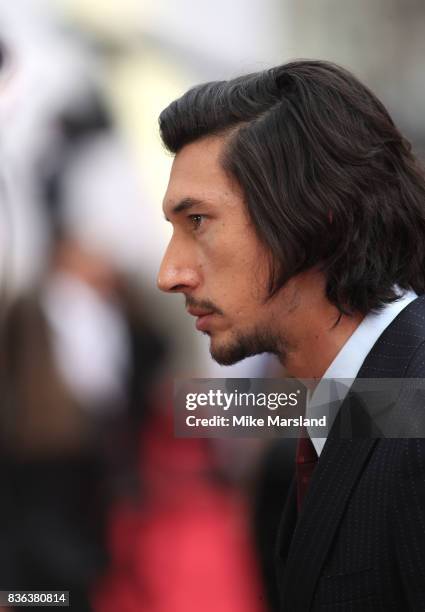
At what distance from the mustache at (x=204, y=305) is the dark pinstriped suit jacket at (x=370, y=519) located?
12.0 inches

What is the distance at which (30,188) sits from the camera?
8.84 feet

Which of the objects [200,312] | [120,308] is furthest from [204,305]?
[120,308]

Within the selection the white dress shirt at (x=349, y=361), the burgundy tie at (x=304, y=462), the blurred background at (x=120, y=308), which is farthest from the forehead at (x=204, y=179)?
the blurred background at (x=120, y=308)

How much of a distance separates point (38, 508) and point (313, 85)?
1500mm

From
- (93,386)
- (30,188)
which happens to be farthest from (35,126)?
(93,386)

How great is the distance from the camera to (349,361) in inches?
65.9

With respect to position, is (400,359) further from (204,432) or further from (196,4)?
(196,4)

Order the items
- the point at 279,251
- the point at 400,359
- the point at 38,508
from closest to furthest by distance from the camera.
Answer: the point at 400,359 < the point at 279,251 < the point at 38,508

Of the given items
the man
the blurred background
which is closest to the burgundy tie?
the man

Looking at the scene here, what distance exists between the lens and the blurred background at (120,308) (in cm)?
268

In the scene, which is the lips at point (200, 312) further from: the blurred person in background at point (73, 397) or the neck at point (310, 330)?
the blurred person in background at point (73, 397)

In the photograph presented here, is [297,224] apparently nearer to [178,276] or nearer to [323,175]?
[323,175]

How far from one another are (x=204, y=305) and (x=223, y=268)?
79 mm

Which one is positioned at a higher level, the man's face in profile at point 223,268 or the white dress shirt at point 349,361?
the man's face in profile at point 223,268
